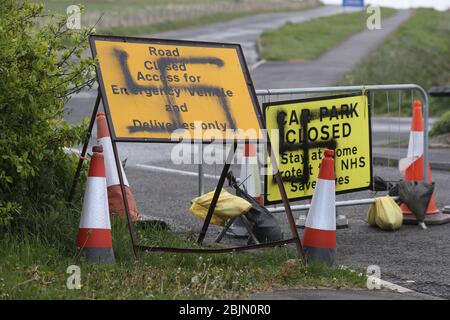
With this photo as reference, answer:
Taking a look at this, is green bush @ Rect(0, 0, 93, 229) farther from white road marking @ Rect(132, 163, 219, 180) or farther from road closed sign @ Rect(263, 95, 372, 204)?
white road marking @ Rect(132, 163, 219, 180)

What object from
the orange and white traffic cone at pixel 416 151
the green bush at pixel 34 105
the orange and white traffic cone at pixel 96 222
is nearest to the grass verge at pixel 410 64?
the orange and white traffic cone at pixel 416 151

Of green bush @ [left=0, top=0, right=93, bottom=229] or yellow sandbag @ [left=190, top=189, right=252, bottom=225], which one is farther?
yellow sandbag @ [left=190, top=189, right=252, bottom=225]

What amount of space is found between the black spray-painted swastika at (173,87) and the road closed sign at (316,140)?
4.28ft

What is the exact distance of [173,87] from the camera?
7051mm

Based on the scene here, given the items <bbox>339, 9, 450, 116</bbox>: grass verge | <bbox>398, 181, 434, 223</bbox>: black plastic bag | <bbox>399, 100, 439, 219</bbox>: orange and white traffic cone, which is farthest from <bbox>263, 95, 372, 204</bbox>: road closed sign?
<bbox>339, 9, 450, 116</bbox>: grass verge

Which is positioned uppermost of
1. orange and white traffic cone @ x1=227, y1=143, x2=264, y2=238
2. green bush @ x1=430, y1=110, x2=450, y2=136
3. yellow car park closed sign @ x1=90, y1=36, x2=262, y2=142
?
green bush @ x1=430, y1=110, x2=450, y2=136

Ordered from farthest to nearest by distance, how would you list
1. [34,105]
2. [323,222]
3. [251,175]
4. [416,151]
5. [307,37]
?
[307,37]
[416,151]
[251,175]
[323,222]
[34,105]

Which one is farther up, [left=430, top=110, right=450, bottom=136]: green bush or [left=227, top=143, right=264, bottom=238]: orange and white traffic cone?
[left=430, top=110, right=450, bottom=136]: green bush

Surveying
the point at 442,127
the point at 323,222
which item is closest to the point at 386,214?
the point at 323,222

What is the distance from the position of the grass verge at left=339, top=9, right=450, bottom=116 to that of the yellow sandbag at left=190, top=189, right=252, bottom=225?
13482 mm

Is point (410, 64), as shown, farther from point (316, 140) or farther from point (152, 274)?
point (152, 274)

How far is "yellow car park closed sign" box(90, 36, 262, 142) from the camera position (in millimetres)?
6770

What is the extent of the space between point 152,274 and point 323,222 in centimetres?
149

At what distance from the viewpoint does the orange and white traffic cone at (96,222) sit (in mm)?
6574
